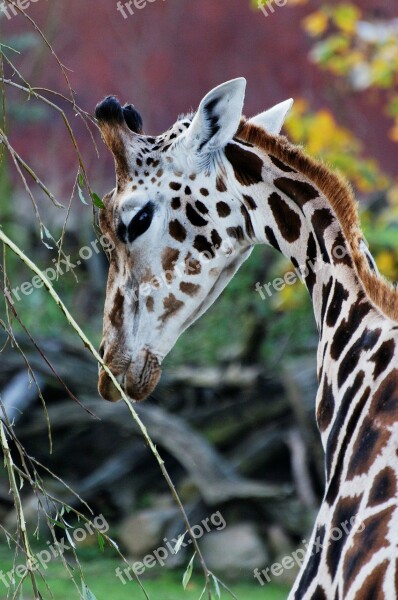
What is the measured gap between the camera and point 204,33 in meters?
11.1

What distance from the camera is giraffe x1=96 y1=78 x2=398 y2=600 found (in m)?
2.46

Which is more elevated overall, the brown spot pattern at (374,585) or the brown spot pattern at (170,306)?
the brown spot pattern at (170,306)

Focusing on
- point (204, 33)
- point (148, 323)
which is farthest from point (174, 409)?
point (204, 33)

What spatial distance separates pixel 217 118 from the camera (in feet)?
10.1

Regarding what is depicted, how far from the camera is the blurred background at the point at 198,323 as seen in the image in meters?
5.72

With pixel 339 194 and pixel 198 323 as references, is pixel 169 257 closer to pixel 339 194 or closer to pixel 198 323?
pixel 339 194

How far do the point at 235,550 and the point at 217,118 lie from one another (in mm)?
3267

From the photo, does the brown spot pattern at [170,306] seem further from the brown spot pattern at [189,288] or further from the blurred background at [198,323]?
the blurred background at [198,323]

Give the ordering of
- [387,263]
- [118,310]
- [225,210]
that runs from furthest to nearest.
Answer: [387,263]
[118,310]
[225,210]

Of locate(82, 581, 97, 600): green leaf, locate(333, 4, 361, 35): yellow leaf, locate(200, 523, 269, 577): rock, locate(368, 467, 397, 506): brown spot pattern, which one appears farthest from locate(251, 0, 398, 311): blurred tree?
locate(82, 581, 97, 600): green leaf

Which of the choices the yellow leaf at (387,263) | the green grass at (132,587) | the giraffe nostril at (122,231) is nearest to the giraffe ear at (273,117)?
the giraffe nostril at (122,231)

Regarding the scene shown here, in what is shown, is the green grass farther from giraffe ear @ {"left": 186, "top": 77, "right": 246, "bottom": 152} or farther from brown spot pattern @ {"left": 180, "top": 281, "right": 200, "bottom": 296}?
giraffe ear @ {"left": 186, "top": 77, "right": 246, "bottom": 152}

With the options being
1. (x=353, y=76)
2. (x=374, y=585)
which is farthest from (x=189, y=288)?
(x=353, y=76)

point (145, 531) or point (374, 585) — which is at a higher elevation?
point (374, 585)
